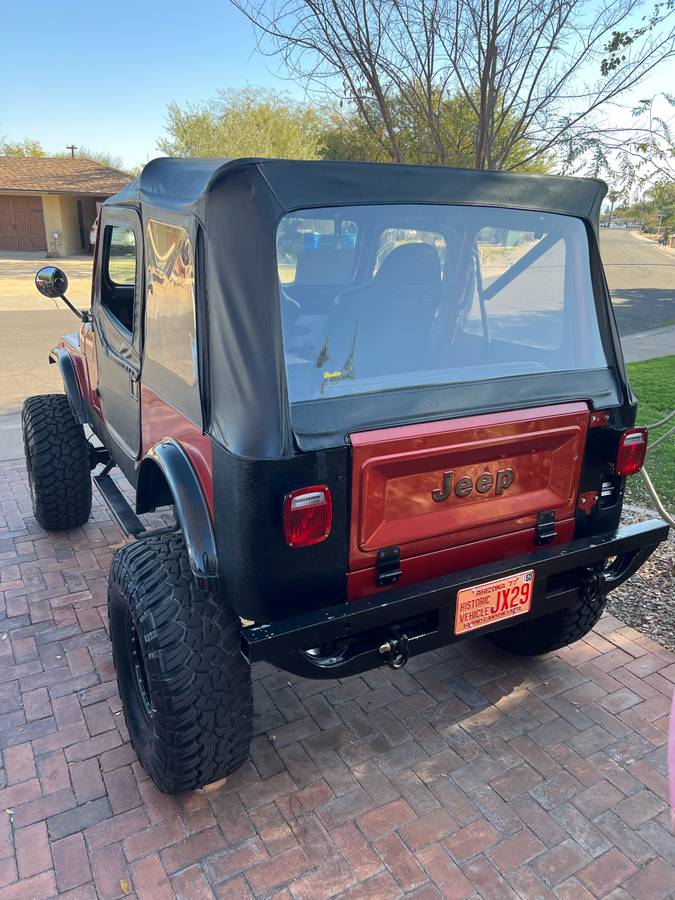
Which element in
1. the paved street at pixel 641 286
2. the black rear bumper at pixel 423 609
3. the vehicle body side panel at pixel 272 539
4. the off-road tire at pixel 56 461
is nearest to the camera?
the vehicle body side panel at pixel 272 539

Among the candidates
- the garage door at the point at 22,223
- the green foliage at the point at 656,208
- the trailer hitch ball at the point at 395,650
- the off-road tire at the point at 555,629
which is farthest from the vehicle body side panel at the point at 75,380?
the garage door at the point at 22,223

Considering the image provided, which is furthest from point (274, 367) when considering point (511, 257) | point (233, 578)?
point (511, 257)

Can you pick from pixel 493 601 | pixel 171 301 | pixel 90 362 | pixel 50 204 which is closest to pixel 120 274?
pixel 90 362

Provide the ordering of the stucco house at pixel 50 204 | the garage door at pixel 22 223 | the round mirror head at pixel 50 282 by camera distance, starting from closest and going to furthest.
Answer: the round mirror head at pixel 50 282, the stucco house at pixel 50 204, the garage door at pixel 22 223

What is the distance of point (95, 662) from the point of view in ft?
10.7

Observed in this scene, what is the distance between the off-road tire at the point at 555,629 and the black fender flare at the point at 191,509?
1.58m

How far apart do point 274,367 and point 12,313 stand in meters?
15.6

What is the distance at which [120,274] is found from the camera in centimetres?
338

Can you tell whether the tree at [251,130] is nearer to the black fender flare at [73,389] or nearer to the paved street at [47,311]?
the paved street at [47,311]

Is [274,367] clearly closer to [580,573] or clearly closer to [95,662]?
[580,573]

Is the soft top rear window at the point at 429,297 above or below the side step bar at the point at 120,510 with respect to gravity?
above

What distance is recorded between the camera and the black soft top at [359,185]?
206 centimetres

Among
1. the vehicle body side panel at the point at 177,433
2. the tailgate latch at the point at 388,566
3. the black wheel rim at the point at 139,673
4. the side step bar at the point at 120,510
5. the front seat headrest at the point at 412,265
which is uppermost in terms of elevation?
the front seat headrest at the point at 412,265

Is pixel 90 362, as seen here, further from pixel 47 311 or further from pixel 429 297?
pixel 47 311
